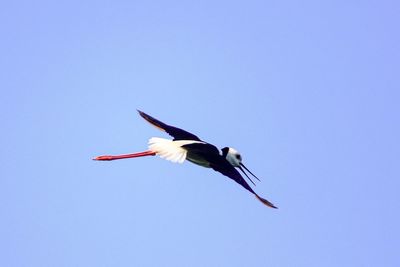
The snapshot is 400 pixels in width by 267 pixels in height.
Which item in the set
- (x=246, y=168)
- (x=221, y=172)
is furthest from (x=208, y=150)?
(x=246, y=168)

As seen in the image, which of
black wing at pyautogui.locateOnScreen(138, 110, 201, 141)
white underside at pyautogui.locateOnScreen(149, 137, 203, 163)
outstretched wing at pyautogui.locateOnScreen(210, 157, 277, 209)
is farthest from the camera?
black wing at pyautogui.locateOnScreen(138, 110, 201, 141)

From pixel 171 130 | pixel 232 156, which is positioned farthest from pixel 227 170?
pixel 171 130

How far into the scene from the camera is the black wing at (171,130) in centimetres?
1603

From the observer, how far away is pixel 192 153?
15.2 metres

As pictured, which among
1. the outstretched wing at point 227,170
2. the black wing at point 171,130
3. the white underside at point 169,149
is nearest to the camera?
the white underside at point 169,149

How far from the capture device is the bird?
1450 cm

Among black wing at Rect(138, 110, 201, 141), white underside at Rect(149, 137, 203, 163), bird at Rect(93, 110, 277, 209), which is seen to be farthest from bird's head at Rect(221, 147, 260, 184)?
white underside at Rect(149, 137, 203, 163)

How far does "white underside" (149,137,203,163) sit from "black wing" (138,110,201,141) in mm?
990

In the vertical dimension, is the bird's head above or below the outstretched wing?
above

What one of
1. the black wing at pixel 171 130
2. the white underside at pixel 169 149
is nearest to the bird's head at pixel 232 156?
the black wing at pixel 171 130

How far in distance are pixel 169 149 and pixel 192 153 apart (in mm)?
776

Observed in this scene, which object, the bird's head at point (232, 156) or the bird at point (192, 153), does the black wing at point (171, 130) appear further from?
the bird's head at point (232, 156)

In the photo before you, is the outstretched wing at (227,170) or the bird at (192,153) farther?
the outstretched wing at (227,170)

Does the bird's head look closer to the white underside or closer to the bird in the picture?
the bird
